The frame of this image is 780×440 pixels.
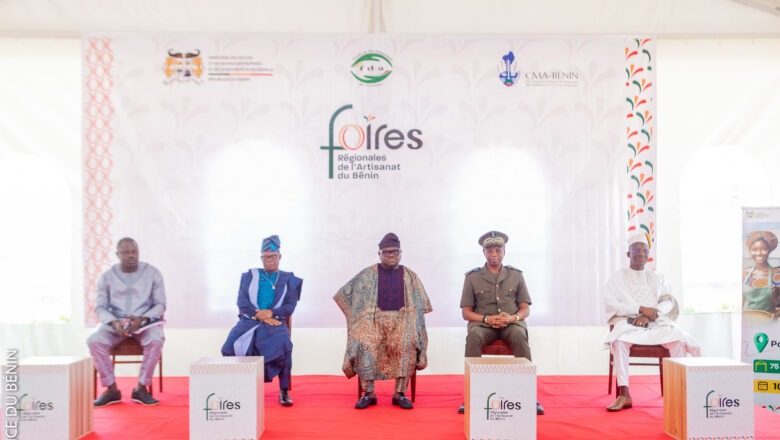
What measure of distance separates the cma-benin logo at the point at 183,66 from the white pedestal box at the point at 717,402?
492 cm

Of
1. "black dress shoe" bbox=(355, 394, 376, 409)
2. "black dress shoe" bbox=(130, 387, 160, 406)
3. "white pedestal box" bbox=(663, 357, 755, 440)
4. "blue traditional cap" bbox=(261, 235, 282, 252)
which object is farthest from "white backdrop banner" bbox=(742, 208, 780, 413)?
"black dress shoe" bbox=(130, 387, 160, 406)

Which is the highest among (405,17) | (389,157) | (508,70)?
(405,17)

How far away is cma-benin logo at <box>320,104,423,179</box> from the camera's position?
6336 mm

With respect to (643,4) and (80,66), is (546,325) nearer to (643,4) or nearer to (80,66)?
(643,4)

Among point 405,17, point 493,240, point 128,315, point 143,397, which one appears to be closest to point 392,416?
point 493,240

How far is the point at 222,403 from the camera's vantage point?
4.15m

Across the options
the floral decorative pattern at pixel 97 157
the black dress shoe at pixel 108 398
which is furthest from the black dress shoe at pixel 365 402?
the floral decorative pattern at pixel 97 157

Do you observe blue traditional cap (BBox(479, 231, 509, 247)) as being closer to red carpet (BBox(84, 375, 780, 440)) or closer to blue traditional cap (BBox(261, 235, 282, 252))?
red carpet (BBox(84, 375, 780, 440))

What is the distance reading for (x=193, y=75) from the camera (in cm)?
632

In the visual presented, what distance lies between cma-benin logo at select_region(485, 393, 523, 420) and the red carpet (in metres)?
0.38

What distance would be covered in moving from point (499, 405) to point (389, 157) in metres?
2.91

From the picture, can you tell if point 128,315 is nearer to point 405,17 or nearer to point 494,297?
point 494,297

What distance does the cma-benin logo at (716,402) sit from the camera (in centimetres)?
414

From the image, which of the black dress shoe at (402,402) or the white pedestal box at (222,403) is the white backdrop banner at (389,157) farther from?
the white pedestal box at (222,403)
